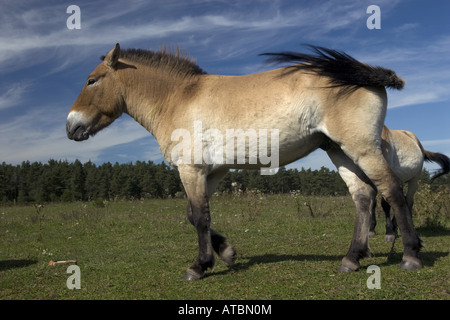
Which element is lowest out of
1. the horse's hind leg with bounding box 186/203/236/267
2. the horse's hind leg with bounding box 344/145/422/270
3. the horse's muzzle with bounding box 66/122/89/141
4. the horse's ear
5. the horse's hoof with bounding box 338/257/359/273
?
the horse's hoof with bounding box 338/257/359/273

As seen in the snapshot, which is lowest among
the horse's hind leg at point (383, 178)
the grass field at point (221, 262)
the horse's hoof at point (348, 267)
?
the grass field at point (221, 262)

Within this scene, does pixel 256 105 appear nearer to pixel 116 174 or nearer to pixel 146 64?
pixel 146 64

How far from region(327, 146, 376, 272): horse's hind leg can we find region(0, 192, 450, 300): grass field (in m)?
0.23

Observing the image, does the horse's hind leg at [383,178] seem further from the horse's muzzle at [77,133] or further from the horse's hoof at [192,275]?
the horse's muzzle at [77,133]

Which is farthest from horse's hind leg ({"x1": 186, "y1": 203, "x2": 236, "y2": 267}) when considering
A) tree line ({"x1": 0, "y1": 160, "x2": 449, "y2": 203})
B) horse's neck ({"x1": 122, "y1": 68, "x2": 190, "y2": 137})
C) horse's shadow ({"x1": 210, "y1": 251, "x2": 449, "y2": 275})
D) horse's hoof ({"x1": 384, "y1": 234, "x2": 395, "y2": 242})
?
tree line ({"x1": 0, "y1": 160, "x2": 449, "y2": 203})

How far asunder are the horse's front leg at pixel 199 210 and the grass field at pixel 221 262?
0.64 ft

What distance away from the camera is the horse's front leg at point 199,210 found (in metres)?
5.20

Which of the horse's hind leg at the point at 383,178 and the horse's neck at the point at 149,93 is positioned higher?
the horse's neck at the point at 149,93

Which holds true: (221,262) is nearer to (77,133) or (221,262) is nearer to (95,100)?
(77,133)

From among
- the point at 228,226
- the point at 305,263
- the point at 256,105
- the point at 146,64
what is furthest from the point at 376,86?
the point at 228,226

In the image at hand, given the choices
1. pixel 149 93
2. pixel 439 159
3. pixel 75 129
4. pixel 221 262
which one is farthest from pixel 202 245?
pixel 439 159

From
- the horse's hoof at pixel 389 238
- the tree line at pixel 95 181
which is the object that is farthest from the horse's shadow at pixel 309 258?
the tree line at pixel 95 181

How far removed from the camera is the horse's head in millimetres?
5852

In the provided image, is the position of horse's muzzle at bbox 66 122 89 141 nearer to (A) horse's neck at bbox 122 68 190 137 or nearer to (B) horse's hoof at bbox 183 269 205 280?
(A) horse's neck at bbox 122 68 190 137
